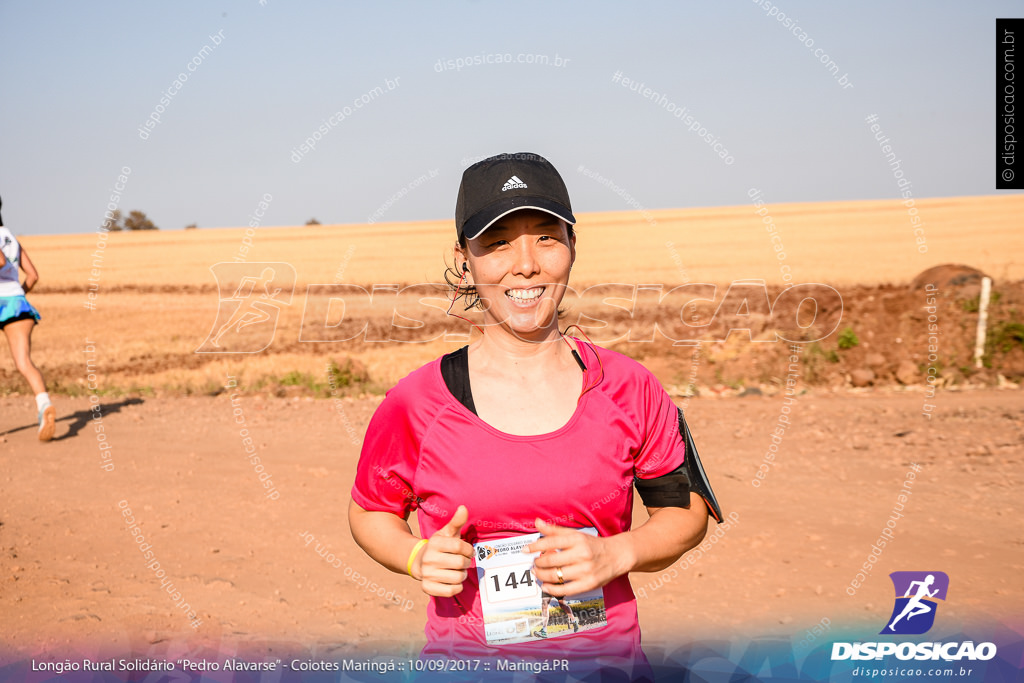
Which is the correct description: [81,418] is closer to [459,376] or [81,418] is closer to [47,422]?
[47,422]

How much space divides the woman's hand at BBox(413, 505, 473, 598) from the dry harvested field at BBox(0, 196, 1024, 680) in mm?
2420

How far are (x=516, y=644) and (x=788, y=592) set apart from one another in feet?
10.2

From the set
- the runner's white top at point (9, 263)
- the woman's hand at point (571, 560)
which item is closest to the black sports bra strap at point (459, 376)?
the woman's hand at point (571, 560)

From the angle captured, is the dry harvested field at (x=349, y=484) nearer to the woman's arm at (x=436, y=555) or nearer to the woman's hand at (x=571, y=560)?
the woman's arm at (x=436, y=555)

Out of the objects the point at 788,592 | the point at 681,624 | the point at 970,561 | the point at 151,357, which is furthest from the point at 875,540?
the point at 151,357

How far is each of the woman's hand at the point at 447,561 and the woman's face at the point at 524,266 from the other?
A: 514 mm

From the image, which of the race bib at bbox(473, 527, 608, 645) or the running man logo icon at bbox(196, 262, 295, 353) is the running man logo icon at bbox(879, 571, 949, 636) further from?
the running man logo icon at bbox(196, 262, 295, 353)

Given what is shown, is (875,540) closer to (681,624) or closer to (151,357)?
(681,624)

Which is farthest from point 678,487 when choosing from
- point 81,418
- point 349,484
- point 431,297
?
point 81,418

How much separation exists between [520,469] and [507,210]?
623 millimetres

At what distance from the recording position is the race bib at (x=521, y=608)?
1.91 meters

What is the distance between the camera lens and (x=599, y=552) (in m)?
1.76

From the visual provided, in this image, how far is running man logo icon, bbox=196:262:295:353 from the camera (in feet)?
57.6

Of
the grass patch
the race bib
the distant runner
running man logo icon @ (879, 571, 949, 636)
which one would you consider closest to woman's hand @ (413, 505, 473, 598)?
the race bib
